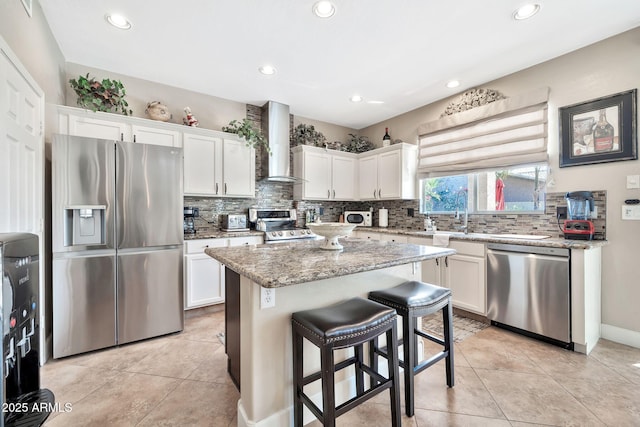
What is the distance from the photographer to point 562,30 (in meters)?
2.34

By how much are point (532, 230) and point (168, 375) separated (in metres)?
3.68

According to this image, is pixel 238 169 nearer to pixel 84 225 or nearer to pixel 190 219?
pixel 190 219

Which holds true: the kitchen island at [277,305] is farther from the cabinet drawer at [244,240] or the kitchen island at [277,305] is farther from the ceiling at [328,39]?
the ceiling at [328,39]

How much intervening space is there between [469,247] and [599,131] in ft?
5.02

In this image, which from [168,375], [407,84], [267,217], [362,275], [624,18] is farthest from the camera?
[267,217]


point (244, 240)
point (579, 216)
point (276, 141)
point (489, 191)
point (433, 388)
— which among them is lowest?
point (433, 388)

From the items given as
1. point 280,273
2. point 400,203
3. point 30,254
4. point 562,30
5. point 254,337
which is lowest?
point 254,337

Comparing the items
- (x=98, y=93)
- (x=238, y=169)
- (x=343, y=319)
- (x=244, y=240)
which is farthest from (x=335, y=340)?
(x=98, y=93)

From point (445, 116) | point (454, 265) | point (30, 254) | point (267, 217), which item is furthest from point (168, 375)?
point (445, 116)

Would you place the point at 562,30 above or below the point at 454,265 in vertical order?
above

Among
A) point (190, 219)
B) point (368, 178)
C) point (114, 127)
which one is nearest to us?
point (114, 127)

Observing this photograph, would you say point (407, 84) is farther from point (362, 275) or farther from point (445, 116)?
point (362, 275)

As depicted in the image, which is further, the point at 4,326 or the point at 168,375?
the point at 168,375

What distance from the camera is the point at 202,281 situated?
3139 millimetres
